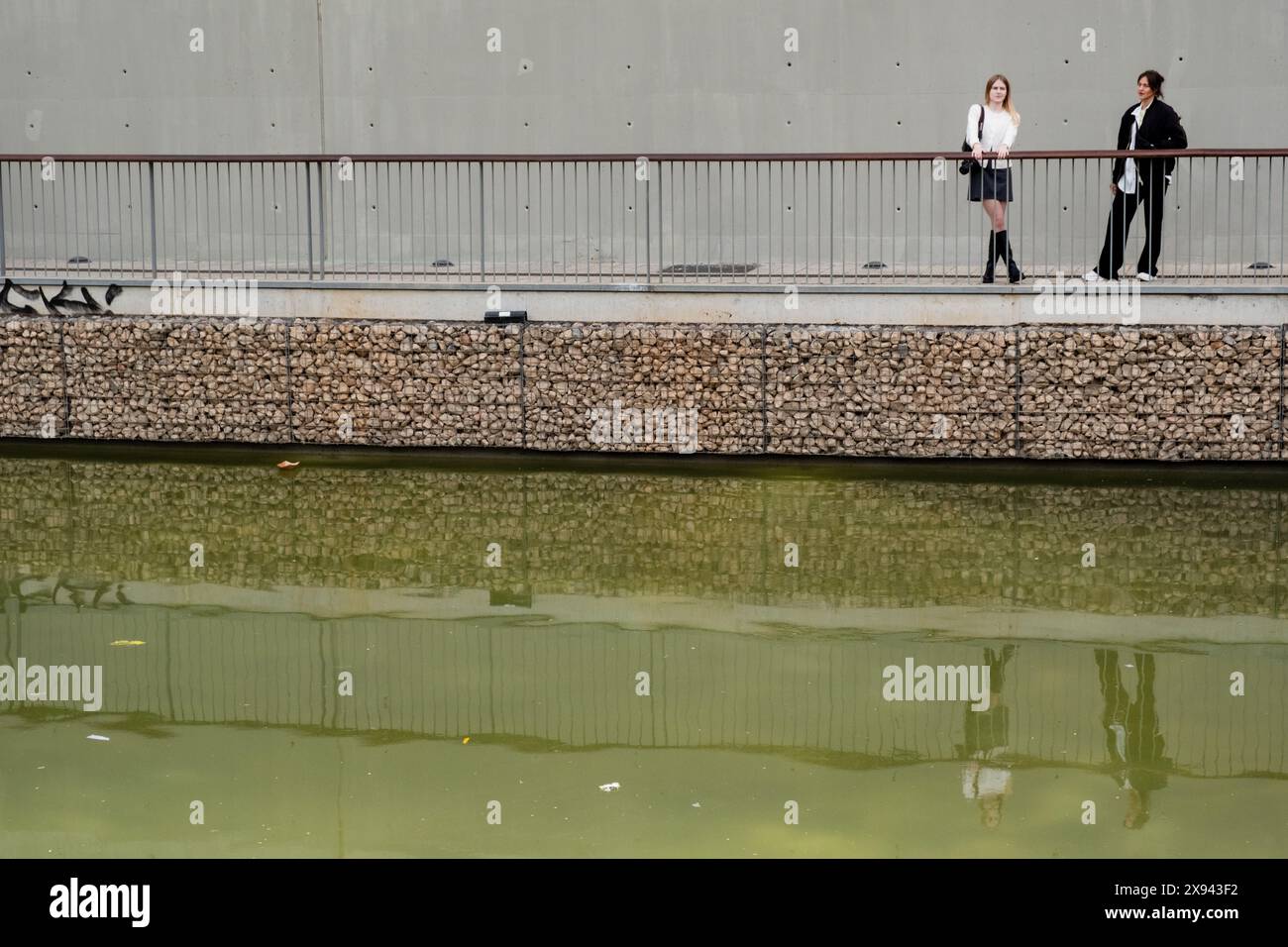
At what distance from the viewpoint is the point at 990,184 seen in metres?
14.4

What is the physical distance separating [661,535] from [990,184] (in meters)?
4.59

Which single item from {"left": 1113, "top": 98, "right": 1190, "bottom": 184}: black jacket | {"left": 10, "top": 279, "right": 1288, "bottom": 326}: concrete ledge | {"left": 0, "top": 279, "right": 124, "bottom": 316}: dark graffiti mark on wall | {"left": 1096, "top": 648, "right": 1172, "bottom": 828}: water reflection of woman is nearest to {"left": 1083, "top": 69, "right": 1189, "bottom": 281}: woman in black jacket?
{"left": 1113, "top": 98, "right": 1190, "bottom": 184}: black jacket

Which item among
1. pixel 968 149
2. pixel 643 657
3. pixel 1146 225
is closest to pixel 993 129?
pixel 968 149

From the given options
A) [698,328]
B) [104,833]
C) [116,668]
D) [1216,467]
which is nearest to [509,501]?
[698,328]

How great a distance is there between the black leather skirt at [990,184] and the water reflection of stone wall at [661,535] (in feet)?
7.92

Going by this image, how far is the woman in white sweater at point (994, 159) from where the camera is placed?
14.1 metres

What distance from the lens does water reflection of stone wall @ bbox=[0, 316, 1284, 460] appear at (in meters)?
13.7

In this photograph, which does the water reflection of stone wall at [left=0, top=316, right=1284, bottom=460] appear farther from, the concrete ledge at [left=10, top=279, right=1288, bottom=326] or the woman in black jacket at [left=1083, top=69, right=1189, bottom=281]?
the woman in black jacket at [left=1083, top=69, right=1189, bottom=281]

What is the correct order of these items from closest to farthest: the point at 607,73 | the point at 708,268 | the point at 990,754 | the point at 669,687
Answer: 1. the point at 990,754
2. the point at 669,687
3. the point at 708,268
4. the point at 607,73

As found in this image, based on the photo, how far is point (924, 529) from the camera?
38.6 ft

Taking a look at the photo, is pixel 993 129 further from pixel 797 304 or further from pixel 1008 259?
pixel 797 304

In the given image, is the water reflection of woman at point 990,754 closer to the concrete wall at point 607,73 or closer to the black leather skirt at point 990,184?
the black leather skirt at point 990,184

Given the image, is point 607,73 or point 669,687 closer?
point 669,687
